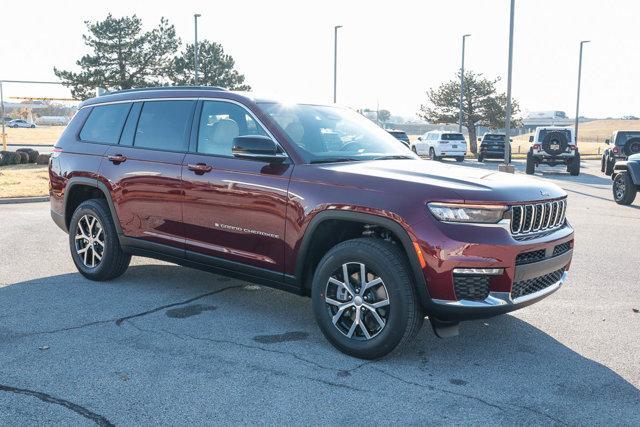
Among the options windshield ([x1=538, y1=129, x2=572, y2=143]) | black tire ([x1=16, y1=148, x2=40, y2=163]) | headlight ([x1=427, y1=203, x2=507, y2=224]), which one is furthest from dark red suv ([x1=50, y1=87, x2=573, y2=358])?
windshield ([x1=538, y1=129, x2=572, y2=143])

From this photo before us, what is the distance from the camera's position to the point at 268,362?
4.28 metres

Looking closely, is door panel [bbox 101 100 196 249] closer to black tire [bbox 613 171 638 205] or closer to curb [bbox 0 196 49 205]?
curb [bbox 0 196 49 205]

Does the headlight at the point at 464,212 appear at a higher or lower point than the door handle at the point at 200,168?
lower

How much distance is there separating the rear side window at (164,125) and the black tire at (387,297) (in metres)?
1.83

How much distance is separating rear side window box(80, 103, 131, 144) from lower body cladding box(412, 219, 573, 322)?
11.6ft

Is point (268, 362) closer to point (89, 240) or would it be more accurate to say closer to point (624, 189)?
point (89, 240)

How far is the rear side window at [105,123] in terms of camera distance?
20.4ft

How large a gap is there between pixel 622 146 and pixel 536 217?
845 inches

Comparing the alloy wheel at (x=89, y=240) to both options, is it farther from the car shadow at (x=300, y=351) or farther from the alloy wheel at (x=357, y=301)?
the alloy wheel at (x=357, y=301)

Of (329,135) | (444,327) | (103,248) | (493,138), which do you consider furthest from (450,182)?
(493,138)

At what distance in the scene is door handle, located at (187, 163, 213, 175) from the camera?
515 cm

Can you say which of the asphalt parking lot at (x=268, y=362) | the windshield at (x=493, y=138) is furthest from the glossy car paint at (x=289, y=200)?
the windshield at (x=493, y=138)

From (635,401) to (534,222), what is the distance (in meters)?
1.23

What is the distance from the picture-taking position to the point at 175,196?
5410 millimetres
